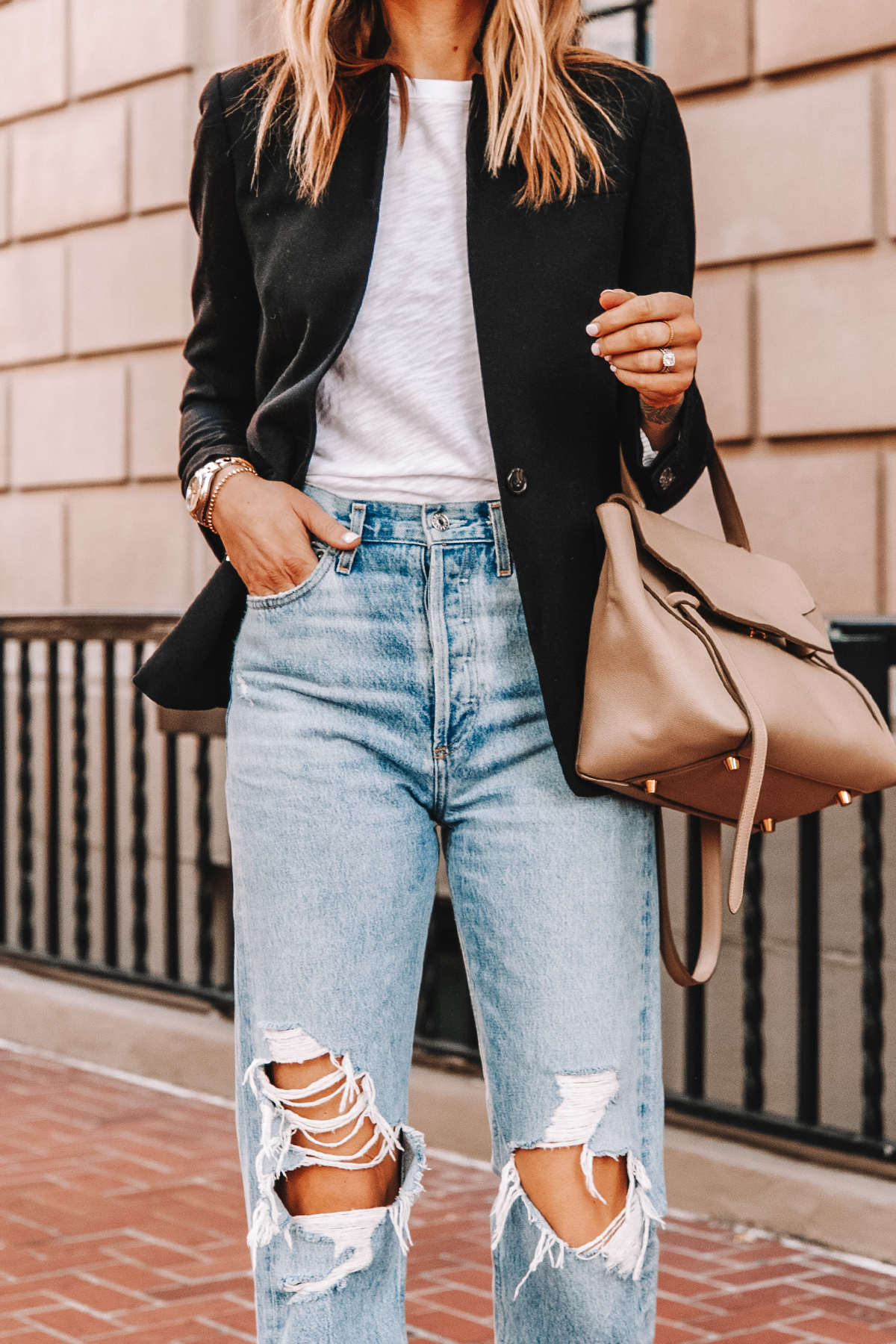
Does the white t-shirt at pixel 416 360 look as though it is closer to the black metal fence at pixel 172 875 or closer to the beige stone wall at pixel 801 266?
the black metal fence at pixel 172 875

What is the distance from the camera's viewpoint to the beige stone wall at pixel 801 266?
15.0 feet

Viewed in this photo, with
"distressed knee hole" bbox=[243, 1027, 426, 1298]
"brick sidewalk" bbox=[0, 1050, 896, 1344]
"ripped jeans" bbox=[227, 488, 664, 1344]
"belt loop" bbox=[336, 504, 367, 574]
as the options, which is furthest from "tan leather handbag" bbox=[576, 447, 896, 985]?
"brick sidewalk" bbox=[0, 1050, 896, 1344]

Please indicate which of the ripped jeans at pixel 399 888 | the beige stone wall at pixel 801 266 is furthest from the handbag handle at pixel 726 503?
the beige stone wall at pixel 801 266

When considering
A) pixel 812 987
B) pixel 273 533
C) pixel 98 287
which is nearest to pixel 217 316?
pixel 273 533

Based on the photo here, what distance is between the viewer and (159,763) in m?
6.64

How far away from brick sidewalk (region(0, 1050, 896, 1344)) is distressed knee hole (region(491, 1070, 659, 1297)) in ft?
4.68

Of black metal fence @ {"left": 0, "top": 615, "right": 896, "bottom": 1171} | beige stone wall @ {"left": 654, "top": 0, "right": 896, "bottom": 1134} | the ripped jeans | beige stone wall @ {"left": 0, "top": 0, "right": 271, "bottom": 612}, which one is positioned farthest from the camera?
beige stone wall @ {"left": 0, "top": 0, "right": 271, "bottom": 612}

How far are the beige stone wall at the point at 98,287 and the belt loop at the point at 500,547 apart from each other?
16.7 ft

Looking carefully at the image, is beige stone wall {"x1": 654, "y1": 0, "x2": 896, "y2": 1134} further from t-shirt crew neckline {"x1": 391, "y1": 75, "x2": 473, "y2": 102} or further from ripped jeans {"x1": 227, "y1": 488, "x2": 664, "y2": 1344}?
t-shirt crew neckline {"x1": 391, "y1": 75, "x2": 473, "y2": 102}

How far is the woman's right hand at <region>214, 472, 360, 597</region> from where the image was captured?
183 centimetres

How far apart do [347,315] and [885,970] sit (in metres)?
3.14

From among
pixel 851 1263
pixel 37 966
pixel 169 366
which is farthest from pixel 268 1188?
pixel 169 366

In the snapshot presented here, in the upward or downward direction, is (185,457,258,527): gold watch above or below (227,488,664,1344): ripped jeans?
above

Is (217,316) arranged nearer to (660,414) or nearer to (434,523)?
(434,523)
